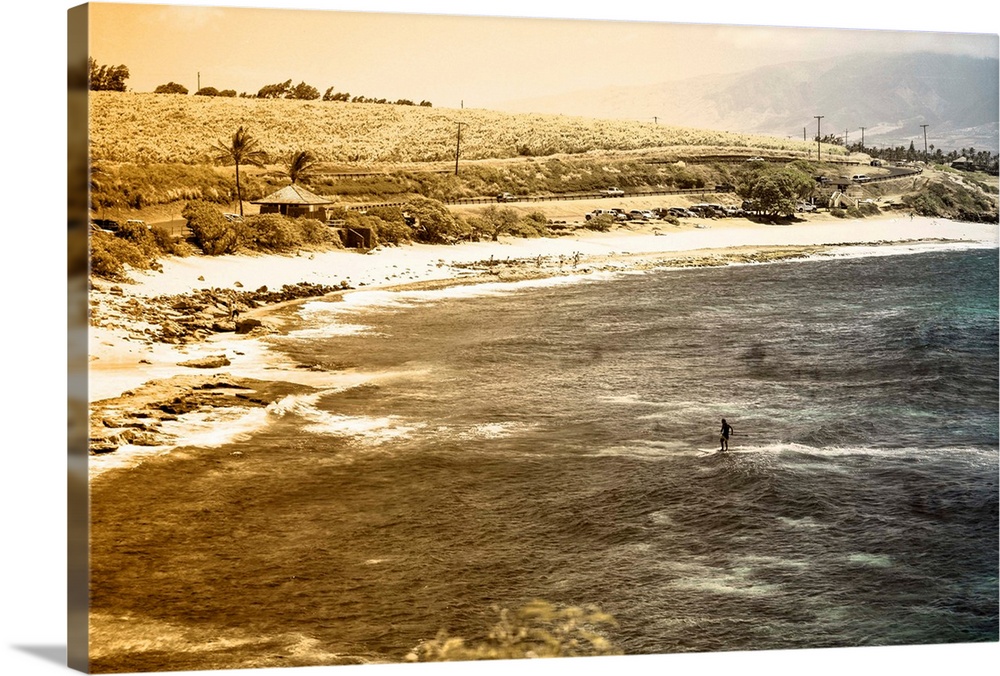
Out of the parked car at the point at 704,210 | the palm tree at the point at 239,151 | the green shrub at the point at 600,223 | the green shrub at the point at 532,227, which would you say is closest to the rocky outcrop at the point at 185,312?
the palm tree at the point at 239,151

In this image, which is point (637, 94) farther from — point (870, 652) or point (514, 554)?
point (870, 652)

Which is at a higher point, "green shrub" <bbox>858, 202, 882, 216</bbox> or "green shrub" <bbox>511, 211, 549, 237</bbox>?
"green shrub" <bbox>858, 202, 882, 216</bbox>

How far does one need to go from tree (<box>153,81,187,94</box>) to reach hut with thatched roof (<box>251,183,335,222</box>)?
0.66 metres

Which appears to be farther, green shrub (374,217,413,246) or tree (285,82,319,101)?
green shrub (374,217,413,246)

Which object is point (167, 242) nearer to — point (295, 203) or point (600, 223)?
point (295, 203)

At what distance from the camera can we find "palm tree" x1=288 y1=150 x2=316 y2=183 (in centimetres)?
680

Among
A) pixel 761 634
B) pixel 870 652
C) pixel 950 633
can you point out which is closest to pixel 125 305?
pixel 761 634

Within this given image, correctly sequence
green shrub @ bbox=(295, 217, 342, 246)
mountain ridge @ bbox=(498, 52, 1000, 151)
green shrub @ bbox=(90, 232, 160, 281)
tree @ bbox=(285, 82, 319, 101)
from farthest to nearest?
1. mountain ridge @ bbox=(498, 52, 1000, 151)
2. green shrub @ bbox=(295, 217, 342, 246)
3. tree @ bbox=(285, 82, 319, 101)
4. green shrub @ bbox=(90, 232, 160, 281)

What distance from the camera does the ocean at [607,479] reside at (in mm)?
6273

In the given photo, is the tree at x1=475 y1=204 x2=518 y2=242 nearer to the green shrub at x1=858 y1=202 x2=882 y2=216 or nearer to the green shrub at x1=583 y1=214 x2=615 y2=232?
the green shrub at x1=583 y1=214 x2=615 y2=232

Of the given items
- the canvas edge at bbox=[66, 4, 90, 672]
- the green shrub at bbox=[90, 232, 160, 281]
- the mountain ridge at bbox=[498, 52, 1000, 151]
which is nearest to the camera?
the canvas edge at bbox=[66, 4, 90, 672]

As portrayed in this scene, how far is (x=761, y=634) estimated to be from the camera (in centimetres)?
679

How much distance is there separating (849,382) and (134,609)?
3844 millimetres

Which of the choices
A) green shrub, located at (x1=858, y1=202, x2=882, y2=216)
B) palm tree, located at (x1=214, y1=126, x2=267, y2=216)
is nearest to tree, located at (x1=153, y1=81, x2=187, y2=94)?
palm tree, located at (x1=214, y1=126, x2=267, y2=216)
